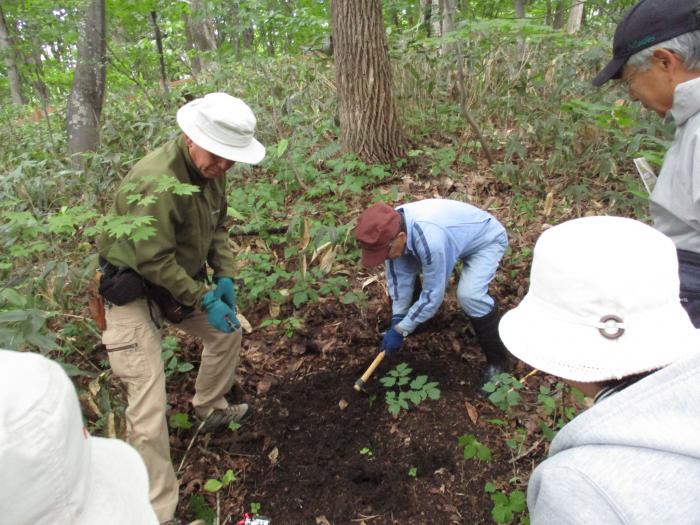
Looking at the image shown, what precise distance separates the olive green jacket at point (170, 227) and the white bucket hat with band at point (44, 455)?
4.89 ft

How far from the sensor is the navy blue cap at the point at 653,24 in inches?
63.4

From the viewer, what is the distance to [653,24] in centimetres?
166

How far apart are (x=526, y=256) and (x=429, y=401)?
1.79m

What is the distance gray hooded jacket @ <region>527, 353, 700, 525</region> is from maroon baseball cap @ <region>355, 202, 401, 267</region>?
6.28ft

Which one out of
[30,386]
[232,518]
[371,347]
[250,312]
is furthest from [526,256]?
[30,386]

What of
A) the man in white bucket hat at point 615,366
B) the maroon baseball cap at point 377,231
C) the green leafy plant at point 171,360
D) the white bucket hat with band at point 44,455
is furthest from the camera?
the green leafy plant at point 171,360

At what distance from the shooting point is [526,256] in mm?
4301

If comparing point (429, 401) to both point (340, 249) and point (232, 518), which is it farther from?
point (340, 249)

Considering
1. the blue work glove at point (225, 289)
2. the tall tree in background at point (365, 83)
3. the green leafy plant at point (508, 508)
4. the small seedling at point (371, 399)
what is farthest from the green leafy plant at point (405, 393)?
the tall tree in background at point (365, 83)

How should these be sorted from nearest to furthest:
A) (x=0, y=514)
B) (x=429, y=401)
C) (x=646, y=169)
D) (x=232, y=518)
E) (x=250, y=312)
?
(x=0, y=514) < (x=646, y=169) < (x=232, y=518) < (x=429, y=401) < (x=250, y=312)

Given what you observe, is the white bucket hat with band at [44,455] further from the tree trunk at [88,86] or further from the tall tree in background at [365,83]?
the tree trunk at [88,86]

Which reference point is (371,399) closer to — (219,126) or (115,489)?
(219,126)

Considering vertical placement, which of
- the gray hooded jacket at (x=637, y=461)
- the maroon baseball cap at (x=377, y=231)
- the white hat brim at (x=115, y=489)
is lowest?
the maroon baseball cap at (x=377, y=231)

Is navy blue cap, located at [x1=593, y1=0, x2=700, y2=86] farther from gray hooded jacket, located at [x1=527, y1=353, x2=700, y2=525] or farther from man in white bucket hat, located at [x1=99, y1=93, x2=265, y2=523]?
man in white bucket hat, located at [x1=99, y1=93, x2=265, y2=523]
